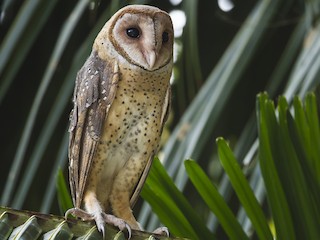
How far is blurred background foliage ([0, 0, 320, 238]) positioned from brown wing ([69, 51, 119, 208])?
266 mm

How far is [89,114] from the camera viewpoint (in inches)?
58.9

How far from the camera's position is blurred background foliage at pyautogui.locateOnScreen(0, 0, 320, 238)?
179 centimetres

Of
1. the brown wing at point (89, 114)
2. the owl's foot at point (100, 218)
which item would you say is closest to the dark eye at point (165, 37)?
the brown wing at point (89, 114)

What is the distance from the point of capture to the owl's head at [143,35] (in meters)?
1.39

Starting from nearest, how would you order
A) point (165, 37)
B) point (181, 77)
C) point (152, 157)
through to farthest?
point (165, 37) → point (152, 157) → point (181, 77)

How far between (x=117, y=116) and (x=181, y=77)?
762 millimetres

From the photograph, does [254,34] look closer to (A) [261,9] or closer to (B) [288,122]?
(A) [261,9]

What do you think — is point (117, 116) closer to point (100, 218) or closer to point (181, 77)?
point (100, 218)

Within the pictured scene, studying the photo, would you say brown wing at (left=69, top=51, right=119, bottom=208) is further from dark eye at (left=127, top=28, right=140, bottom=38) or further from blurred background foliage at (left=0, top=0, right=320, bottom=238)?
blurred background foliage at (left=0, top=0, right=320, bottom=238)

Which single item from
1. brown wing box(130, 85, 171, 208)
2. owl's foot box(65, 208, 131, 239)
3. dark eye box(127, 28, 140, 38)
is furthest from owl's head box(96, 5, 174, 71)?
owl's foot box(65, 208, 131, 239)

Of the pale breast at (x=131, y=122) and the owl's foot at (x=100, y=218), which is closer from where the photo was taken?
the owl's foot at (x=100, y=218)

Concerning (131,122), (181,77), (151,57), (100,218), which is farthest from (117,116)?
(181,77)

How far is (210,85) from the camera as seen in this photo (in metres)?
1.93

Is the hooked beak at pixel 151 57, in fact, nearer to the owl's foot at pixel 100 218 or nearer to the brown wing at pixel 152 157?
the brown wing at pixel 152 157
